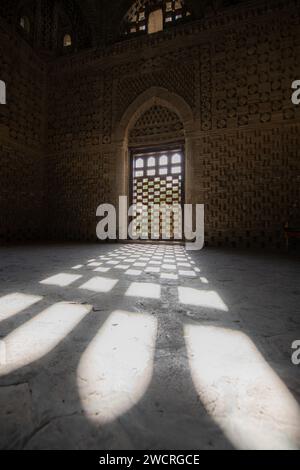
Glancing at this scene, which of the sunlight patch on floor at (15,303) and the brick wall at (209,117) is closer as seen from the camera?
the sunlight patch on floor at (15,303)

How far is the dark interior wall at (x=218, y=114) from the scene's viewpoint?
6254 mm

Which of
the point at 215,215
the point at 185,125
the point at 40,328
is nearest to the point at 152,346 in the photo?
the point at 40,328

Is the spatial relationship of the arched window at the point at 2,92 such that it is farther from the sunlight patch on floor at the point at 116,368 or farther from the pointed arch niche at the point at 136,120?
the sunlight patch on floor at the point at 116,368

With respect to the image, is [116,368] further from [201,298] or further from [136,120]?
[136,120]

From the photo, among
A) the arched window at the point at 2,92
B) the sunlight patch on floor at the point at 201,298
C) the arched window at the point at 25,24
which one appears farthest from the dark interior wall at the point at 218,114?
the sunlight patch on floor at the point at 201,298

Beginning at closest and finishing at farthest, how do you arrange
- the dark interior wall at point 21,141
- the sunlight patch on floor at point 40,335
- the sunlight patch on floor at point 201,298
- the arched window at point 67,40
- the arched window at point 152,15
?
the sunlight patch on floor at point 40,335
the sunlight patch on floor at point 201,298
the dark interior wall at point 21,141
the arched window at point 152,15
the arched window at point 67,40

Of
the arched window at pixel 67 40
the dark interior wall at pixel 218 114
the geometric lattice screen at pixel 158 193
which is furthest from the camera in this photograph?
the arched window at pixel 67 40

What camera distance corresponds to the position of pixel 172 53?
735 cm

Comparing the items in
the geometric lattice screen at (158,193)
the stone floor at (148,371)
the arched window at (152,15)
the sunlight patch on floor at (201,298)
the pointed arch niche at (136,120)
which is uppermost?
the arched window at (152,15)

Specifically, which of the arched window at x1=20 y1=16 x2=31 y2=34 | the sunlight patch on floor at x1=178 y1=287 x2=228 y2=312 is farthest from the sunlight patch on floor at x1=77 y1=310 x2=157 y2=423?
the arched window at x1=20 y1=16 x2=31 y2=34

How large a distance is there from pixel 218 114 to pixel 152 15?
423 centimetres

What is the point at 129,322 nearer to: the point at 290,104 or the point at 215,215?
the point at 215,215

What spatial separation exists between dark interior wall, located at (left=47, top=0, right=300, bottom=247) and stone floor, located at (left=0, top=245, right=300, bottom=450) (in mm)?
4839

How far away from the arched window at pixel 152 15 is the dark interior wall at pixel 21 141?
130 inches
